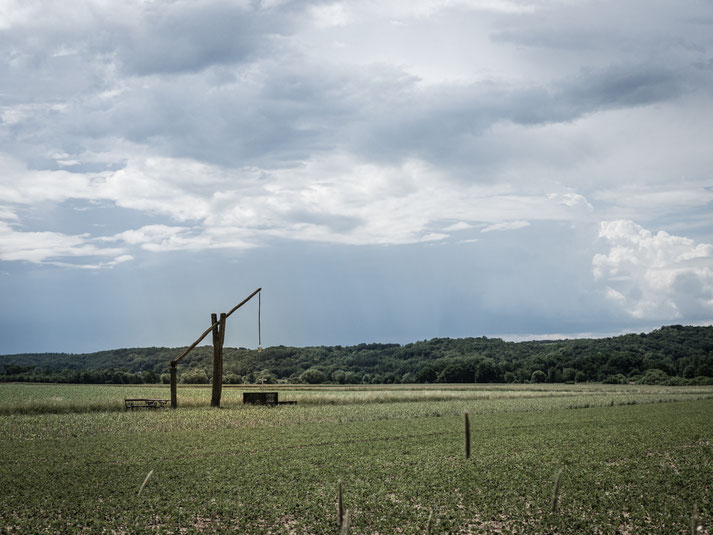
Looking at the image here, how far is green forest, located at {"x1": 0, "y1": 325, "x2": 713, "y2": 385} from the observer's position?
10525cm

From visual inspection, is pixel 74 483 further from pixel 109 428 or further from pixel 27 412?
pixel 27 412

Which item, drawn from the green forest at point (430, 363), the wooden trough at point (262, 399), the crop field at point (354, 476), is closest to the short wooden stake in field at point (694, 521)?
the crop field at point (354, 476)

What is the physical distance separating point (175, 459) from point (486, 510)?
39.6 ft

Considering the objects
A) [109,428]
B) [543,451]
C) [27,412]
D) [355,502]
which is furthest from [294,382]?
[355,502]

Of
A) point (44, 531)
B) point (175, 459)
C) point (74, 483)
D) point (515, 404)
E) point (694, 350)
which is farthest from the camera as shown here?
point (694, 350)

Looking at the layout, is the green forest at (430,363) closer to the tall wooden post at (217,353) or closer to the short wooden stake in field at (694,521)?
the tall wooden post at (217,353)

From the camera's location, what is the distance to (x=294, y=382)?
111312 mm

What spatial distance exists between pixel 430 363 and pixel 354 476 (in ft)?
376

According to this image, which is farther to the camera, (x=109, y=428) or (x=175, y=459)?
(x=109, y=428)

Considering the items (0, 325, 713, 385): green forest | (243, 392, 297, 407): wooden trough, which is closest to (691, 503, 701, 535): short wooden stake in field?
(243, 392, 297, 407): wooden trough

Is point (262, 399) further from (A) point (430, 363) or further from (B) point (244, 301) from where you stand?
(A) point (430, 363)

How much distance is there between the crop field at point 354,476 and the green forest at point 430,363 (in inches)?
2613

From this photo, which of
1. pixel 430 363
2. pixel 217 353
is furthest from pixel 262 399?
pixel 430 363

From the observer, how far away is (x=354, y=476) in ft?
63.2
